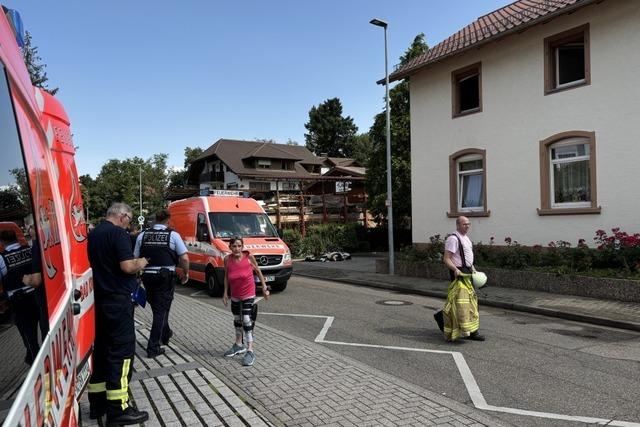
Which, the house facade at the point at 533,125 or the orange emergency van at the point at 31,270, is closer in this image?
the orange emergency van at the point at 31,270

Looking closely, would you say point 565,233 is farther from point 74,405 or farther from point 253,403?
point 74,405

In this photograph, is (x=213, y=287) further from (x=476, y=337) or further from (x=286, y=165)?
(x=286, y=165)

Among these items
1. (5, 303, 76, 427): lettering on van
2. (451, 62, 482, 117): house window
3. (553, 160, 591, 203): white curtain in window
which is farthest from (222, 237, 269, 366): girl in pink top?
(451, 62, 482, 117): house window

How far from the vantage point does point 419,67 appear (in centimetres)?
1650

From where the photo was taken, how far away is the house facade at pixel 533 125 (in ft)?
38.1

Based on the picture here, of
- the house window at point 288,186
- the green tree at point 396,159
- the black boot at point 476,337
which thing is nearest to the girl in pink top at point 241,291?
the black boot at point 476,337

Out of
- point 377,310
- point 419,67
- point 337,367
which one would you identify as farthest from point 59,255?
point 419,67

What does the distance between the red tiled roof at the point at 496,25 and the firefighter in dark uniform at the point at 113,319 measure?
12.0 metres

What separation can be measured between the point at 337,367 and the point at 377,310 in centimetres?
420

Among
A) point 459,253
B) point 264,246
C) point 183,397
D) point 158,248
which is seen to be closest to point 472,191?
point 264,246

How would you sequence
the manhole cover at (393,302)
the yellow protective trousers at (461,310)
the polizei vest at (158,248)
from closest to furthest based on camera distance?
the polizei vest at (158,248) < the yellow protective trousers at (461,310) < the manhole cover at (393,302)

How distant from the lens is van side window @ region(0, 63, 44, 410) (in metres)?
1.60

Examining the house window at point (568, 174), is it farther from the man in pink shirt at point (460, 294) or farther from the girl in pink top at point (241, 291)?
the girl in pink top at point (241, 291)

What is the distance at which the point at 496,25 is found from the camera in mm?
14758
